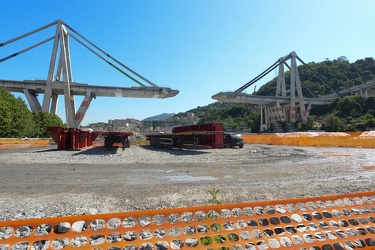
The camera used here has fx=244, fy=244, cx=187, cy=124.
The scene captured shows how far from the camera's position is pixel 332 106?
95562 mm

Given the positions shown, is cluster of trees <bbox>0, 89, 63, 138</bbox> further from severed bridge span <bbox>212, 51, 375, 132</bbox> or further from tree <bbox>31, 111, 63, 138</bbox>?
severed bridge span <bbox>212, 51, 375, 132</bbox>

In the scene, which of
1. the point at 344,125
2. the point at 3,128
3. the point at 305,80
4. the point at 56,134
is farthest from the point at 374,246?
the point at 305,80

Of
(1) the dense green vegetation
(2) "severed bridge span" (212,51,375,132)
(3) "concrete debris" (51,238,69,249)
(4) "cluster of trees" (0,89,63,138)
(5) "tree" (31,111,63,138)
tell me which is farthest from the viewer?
(2) "severed bridge span" (212,51,375,132)

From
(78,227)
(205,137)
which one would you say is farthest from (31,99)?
(78,227)

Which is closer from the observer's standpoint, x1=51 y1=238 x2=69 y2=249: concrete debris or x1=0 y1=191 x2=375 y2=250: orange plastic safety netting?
x1=0 y1=191 x2=375 y2=250: orange plastic safety netting

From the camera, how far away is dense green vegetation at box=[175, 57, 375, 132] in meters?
72.8

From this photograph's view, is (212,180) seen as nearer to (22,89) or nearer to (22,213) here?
(22,213)

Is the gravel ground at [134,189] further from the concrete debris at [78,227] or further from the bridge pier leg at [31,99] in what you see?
the bridge pier leg at [31,99]

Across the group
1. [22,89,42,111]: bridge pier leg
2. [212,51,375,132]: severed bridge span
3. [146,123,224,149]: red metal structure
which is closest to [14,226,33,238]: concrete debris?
[146,123,224,149]: red metal structure

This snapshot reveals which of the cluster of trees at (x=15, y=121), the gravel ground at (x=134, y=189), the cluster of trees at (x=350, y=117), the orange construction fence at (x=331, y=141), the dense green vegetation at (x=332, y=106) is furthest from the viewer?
the dense green vegetation at (x=332, y=106)

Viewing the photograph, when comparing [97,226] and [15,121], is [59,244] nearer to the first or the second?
[97,226]

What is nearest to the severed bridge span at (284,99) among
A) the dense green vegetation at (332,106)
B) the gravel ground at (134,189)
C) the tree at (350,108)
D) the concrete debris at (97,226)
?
the dense green vegetation at (332,106)

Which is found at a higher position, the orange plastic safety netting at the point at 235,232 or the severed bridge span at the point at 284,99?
the severed bridge span at the point at 284,99

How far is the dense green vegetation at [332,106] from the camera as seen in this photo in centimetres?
7277
